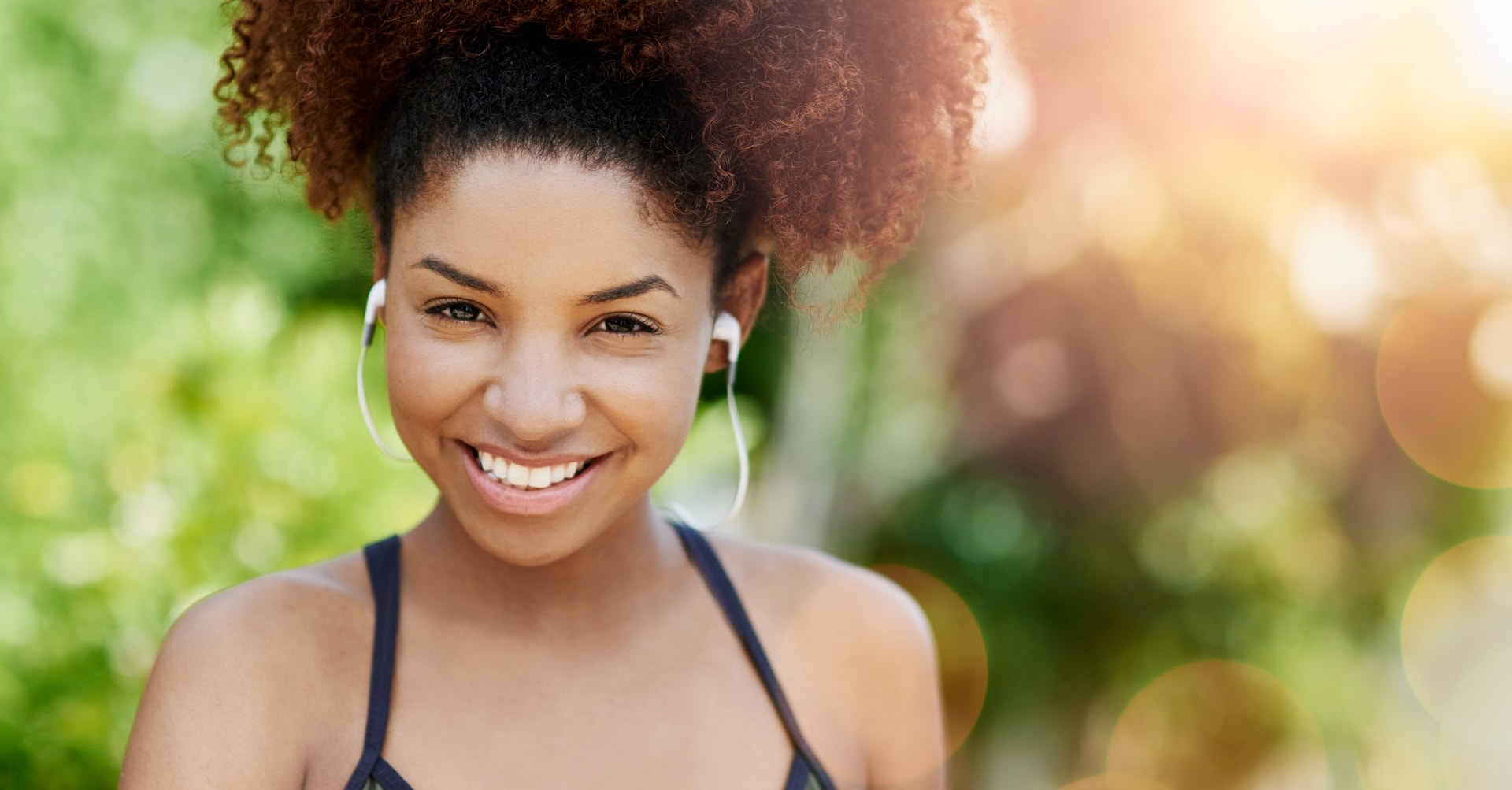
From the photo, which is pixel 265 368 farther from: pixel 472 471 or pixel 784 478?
pixel 784 478

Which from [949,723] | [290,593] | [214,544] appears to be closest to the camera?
[290,593]

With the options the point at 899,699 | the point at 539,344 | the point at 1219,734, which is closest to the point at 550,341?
the point at 539,344

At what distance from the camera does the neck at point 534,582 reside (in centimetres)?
195

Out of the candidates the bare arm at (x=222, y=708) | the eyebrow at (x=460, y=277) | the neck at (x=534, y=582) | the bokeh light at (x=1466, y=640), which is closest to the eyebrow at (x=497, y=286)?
the eyebrow at (x=460, y=277)

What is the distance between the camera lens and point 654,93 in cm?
173

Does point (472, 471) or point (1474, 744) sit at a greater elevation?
point (472, 471)

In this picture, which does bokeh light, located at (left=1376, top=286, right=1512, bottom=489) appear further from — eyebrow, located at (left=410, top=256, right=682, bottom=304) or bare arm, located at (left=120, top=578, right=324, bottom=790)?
bare arm, located at (left=120, top=578, right=324, bottom=790)

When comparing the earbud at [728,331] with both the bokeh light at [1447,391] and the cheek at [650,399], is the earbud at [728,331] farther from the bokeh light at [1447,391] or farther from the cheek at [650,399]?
the bokeh light at [1447,391]

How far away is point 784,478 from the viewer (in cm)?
562

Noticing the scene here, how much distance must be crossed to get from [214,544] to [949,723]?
4.64 meters

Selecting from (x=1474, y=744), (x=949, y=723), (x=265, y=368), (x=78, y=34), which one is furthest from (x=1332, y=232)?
(x=78, y=34)

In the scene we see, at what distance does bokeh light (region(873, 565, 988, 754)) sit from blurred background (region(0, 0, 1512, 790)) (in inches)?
0.7

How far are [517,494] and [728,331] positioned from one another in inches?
17.0

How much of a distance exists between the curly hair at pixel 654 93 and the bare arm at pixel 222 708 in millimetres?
632
